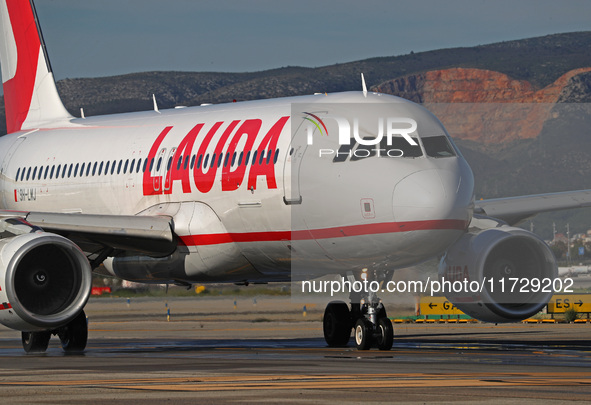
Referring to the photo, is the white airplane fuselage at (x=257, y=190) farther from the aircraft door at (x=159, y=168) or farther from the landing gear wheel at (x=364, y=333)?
the landing gear wheel at (x=364, y=333)

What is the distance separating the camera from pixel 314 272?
72.5 ft

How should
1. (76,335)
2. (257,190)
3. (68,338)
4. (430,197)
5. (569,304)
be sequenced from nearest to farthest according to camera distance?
(430,197)
(257,190)
(76,335)
(68,338)
(569,304)

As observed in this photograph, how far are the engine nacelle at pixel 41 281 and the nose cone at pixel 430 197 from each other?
546 centimetres

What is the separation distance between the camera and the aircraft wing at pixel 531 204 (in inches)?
934

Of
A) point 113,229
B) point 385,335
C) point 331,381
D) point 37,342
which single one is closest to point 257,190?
point 113,229

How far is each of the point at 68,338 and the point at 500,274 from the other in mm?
8249

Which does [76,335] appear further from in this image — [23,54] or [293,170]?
[23,54]

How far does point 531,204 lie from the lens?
78.5 feet

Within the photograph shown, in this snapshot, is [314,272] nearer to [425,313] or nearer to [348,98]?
[348,98]

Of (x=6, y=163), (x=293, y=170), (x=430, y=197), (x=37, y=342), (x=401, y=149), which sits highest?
(x=6, y=163)

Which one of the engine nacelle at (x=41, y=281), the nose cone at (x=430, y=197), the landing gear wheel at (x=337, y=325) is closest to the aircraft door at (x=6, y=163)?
the engine nacelle at (x=41, y=281)

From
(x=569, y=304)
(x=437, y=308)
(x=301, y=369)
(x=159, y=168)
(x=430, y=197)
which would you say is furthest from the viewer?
(x=569, y=304)

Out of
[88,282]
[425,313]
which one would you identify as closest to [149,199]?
[88,282]

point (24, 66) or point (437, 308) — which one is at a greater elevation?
point (24, 66)
